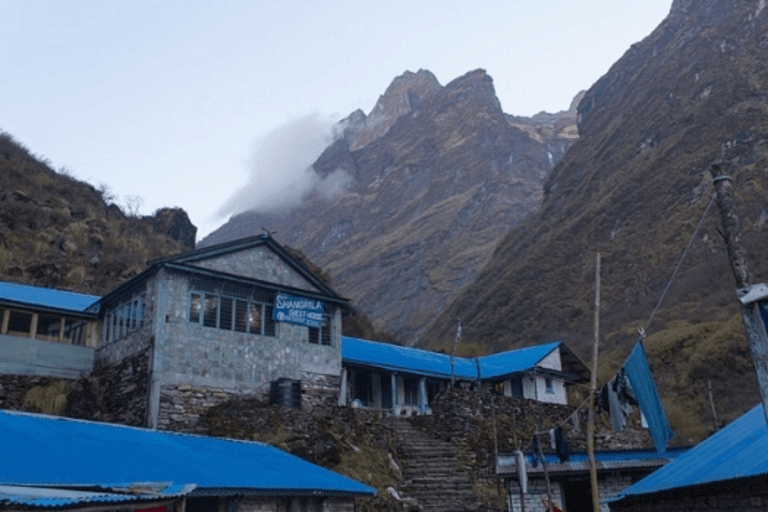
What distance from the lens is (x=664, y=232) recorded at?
3132 inches

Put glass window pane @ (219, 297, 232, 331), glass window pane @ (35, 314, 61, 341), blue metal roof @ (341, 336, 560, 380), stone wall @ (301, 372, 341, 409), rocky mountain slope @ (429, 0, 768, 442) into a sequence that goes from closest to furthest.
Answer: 1. glass window pane @ (219, 297, 232, 331)
2. stone wall @ (301, 372, 341, 409)
3. glass window pane @ (35, 314, 61, 341)
4. blue metal roof @ (341, 336, 560, 380)
5. rocky mountain slope @ (429, 0, 768, 442)

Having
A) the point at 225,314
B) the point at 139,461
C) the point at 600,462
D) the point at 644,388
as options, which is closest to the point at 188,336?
the point at 225,314

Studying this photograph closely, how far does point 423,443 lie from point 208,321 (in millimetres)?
9462

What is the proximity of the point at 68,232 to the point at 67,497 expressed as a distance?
50.3 metres

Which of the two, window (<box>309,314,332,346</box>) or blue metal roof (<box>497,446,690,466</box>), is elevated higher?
window (<box>309,314,332,346</box>)

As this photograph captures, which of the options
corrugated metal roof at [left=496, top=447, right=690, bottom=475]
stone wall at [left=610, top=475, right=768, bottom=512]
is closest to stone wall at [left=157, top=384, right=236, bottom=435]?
corrugated metal roof at [left=496, top=447, right=690, bottom=475]

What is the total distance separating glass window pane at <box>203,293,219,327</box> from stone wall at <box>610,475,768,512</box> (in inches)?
616

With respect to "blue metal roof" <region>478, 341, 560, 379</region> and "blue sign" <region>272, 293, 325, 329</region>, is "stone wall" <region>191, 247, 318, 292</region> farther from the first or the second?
"blue metal roof" <region>478, 341, 560, 379</region>

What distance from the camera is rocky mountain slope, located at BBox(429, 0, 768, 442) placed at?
56031 mm

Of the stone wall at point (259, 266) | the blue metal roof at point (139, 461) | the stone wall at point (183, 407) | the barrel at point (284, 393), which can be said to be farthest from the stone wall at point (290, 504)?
the stone wall at point (259, 266)

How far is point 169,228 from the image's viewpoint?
68750mm

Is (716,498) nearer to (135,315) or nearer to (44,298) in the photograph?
(135,315)

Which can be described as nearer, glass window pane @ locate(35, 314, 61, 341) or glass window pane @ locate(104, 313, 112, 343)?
glass window pane @ locate(104, 313, 112, 343)

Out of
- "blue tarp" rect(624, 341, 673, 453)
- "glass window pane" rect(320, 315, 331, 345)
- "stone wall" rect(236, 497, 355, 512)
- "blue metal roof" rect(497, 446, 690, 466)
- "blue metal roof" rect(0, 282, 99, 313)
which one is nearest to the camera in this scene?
"blue tarp" rect(624, 341, 673, 453)
